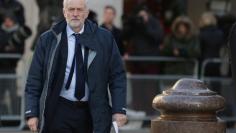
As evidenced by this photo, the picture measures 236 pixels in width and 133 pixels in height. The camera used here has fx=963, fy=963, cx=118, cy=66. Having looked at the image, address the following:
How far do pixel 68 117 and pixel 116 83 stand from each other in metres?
0.53

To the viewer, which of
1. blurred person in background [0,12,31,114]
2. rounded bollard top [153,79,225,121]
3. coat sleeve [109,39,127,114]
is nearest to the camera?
rounded bollard top [153,79,225,121]

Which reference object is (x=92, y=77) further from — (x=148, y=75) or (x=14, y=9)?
(x=14, y=9)

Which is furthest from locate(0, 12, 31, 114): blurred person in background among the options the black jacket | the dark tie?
the dark tie

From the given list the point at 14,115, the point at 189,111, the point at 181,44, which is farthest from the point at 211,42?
the point at 189,111

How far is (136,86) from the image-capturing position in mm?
15664

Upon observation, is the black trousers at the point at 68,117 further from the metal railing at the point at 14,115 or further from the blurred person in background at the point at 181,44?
the blurred person in background at the point at 181,44

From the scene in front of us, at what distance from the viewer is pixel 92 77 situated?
8523 mm

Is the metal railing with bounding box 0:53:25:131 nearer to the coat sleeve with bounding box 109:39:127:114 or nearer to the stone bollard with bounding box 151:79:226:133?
the coat sleeve with bounding box 109:39:127:114

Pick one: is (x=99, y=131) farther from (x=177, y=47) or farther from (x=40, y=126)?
(x=177, y=47)

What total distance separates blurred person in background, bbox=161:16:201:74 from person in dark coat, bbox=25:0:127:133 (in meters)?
7.20

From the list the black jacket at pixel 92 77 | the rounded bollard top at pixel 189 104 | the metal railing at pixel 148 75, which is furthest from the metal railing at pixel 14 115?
the rounded bollard top at pixel 189 104

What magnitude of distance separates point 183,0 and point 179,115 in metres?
12.4

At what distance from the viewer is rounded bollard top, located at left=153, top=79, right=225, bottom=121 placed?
805cm

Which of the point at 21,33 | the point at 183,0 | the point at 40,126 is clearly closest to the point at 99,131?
the point at 40,126
